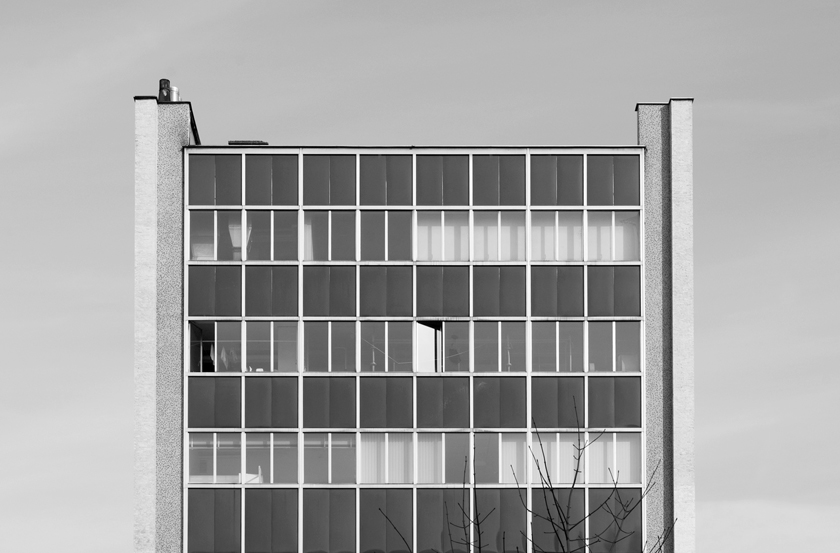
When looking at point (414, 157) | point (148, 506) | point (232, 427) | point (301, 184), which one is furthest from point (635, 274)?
point (148, 506)

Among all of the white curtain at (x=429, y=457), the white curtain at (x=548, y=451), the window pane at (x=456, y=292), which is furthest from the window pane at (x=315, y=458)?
the white curtain at (x=548, y=451)

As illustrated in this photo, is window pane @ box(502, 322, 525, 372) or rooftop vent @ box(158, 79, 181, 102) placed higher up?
rooftop vent @ box(158, 79, 181, 102)

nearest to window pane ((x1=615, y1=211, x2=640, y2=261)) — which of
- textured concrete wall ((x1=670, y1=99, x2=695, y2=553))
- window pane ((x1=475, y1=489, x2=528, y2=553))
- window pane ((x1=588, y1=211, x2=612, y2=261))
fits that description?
window pane ((x1=588, y1=211, x2=612, y2=261))

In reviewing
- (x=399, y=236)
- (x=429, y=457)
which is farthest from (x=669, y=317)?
(x=399, y=236)

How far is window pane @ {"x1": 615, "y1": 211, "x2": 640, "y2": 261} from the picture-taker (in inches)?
1169

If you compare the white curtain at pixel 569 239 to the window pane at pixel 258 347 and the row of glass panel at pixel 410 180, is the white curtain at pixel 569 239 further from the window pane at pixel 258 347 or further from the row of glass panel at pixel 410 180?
the window pane at pixel 258 347

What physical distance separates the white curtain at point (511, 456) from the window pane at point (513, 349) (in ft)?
6.08

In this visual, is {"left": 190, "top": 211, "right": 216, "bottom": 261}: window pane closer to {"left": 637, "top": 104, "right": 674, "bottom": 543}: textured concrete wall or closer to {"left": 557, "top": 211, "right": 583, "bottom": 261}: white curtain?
{"left": 557, "top": 211, "right": 583, "bottom": 261}: white curtain

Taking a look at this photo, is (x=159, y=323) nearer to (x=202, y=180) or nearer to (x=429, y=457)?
(x=202, y=180)

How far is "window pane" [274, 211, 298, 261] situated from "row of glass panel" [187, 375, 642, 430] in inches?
134

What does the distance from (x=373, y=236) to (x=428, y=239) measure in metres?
1.51

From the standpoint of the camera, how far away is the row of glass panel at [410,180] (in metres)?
29.5

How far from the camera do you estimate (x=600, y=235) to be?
29672mm

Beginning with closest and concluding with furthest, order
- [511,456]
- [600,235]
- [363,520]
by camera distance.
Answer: [363,520]
[511,456]
[600,235]
